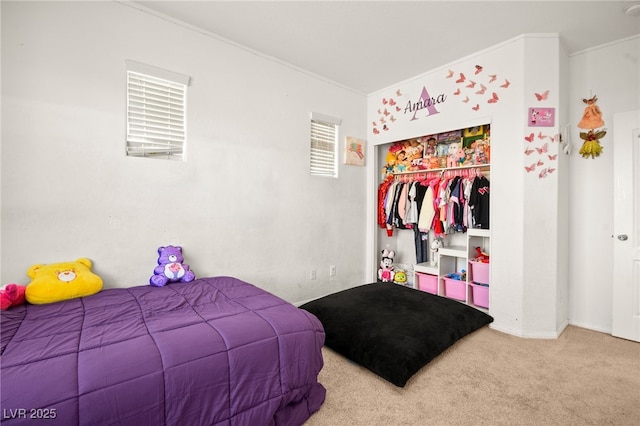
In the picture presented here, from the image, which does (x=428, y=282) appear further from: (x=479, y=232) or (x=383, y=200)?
(x=383, y=200)

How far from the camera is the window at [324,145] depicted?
349 cm

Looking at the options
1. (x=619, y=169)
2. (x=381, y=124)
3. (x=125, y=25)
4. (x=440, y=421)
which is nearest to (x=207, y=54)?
(x=125, y=25)

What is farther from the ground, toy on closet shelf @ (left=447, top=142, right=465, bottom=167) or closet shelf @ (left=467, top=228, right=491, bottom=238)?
toy on closet shelf @ (left=447, top=142, right=465, bottom=167)

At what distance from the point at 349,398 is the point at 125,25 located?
120 inches

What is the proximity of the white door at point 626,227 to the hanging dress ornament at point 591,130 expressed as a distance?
0.12m

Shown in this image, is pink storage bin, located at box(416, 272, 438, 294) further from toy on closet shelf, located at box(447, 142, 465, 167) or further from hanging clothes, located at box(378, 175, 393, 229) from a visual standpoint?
toy on closet shelf, located at box(447, 142, 465, 167)

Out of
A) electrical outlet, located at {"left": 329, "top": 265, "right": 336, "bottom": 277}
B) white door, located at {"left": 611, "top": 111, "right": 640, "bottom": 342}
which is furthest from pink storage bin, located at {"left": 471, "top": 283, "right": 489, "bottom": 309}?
electrical outlet, located at {"left": 329, "top": 265, "right": 336, "bottom": 277}

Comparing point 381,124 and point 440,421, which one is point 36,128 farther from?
point 381,124

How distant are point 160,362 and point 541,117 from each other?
330 cm

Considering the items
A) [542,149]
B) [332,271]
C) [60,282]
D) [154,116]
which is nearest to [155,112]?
[154,116]

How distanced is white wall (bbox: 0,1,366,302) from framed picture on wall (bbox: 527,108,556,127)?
2.01m

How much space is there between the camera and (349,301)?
2.88 m

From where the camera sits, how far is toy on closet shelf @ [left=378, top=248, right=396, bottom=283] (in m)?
3.93

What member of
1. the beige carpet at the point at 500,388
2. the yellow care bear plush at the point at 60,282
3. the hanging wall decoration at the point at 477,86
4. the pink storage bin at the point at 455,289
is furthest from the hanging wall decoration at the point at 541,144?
the yellow care bear plush at the point at 60,282
